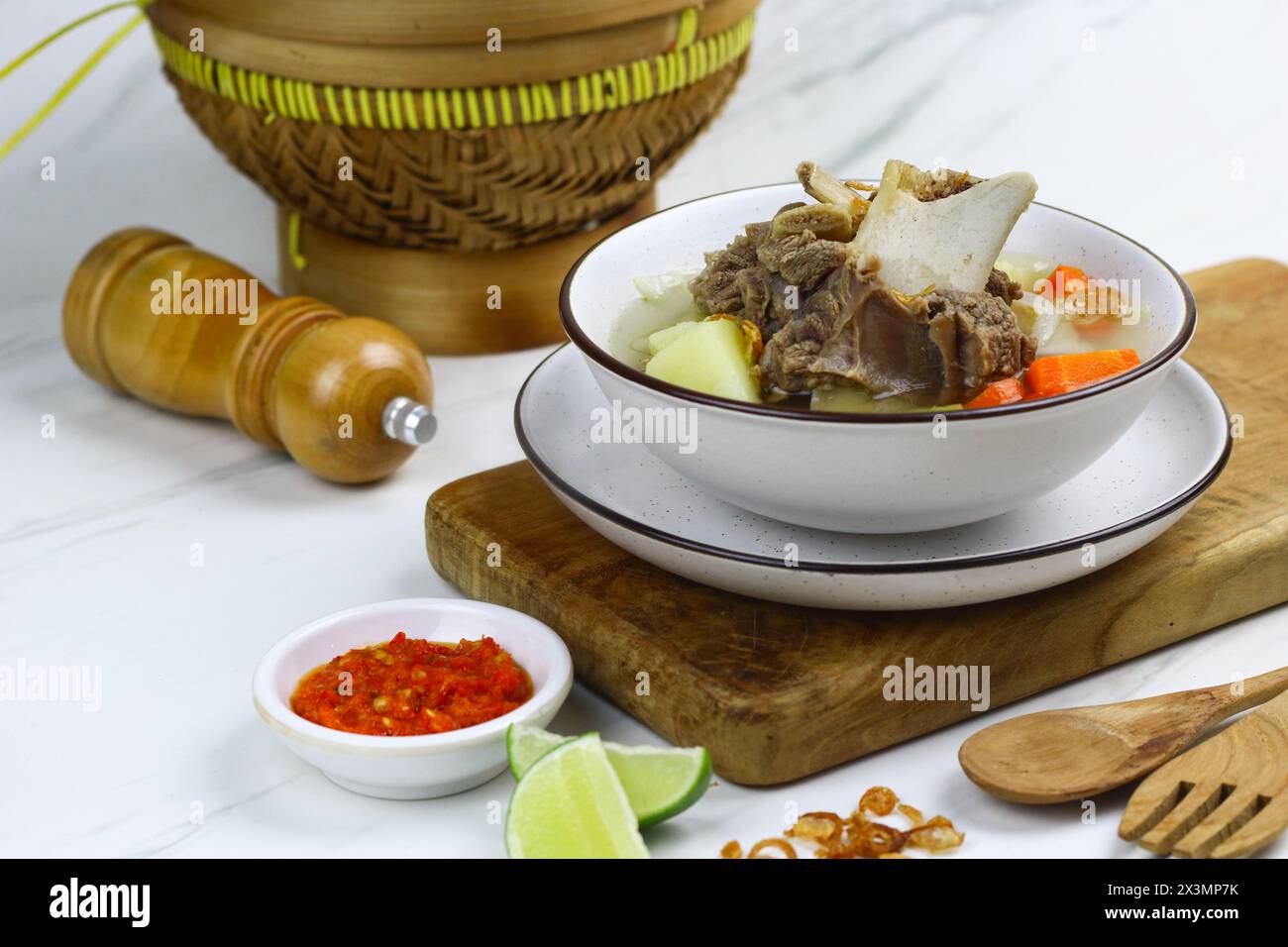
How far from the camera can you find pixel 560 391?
6.47 feet

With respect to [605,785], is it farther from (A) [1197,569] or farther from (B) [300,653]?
(A) [1197,569]

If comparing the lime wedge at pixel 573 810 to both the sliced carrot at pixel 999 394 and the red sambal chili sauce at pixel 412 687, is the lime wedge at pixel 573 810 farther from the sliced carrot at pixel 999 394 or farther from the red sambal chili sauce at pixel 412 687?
the sliced carrot at pixel 999 394

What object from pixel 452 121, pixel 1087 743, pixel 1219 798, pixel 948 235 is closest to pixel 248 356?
pixel 452 121

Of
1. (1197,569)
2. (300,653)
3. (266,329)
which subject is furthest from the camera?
(266,329)

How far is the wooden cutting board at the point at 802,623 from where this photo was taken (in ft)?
4.97

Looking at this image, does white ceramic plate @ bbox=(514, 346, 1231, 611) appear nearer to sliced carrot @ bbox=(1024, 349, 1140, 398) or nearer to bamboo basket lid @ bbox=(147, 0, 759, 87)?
sliced carrot @ bbox=(1024, 349, 1140, 398)

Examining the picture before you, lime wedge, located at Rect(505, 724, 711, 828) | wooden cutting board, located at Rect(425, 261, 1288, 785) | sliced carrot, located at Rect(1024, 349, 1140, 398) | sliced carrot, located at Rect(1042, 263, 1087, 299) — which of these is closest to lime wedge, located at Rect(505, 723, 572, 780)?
lime wedge, located at Rect(505, 724, 711, 828)

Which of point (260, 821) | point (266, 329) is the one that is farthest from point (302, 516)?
point (260, 821)

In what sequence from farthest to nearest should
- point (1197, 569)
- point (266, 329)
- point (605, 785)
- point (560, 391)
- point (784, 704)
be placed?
1. point (266, 329)
2. point (560, 391)
3. point (1197, 569)
4. point (784, 704)
5. point (605, 785)

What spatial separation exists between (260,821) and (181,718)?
0.21 metres

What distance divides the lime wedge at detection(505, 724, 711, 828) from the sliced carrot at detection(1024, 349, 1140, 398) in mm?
527

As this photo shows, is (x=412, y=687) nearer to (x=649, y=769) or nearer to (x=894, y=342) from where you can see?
(x=649, y=769)

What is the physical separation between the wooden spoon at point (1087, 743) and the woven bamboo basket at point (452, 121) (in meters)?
1.18

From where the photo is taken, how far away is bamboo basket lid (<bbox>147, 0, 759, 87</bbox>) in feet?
7.23
